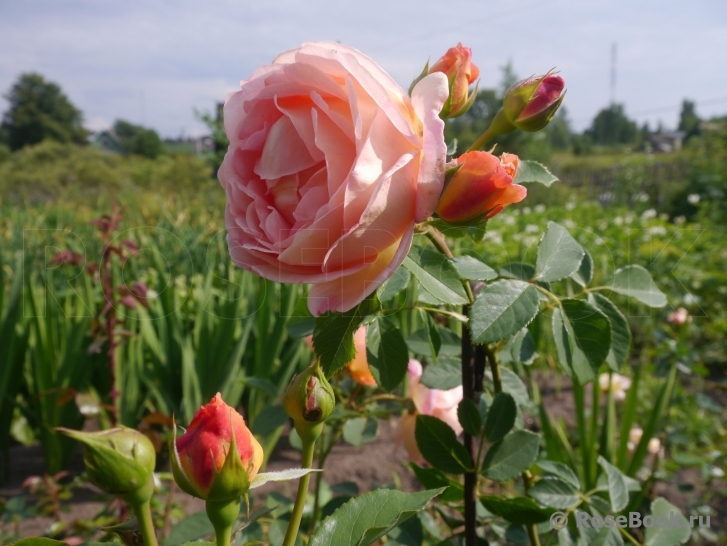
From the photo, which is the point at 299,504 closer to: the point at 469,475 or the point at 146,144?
the point at 469,475

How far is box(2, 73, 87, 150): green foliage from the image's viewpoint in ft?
82.9

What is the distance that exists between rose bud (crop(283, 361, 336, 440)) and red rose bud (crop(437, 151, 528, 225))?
0.38 ft

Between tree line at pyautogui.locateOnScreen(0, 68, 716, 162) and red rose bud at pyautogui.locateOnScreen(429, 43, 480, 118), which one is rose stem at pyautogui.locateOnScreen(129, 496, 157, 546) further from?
tree line at pyautogui.locateOnScreen(0, 68, 716, 162)

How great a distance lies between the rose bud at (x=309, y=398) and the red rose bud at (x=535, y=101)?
0.24 meters

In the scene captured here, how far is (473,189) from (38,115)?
100ft

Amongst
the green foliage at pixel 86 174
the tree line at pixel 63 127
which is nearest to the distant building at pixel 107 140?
the tree line at pixel 63 127

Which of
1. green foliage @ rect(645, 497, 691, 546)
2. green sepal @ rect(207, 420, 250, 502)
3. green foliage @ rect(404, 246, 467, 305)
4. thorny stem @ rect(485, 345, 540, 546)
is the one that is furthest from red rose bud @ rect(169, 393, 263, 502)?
green foliage @ rect(645, 497, 691, 546)

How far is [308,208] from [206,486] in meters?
0.14

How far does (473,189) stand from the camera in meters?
0.29

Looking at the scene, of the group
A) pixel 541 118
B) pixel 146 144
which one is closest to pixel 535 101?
pixel 541 118

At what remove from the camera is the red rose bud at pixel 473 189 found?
0.96 ft

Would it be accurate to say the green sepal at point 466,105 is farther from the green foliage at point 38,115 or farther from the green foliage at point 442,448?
the green foliage at point 38,115

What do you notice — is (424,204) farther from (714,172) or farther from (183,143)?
(183,143)

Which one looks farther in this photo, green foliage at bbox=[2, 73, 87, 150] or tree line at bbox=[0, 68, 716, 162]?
green foliage at bbox=[2, 73, 87, 150]
